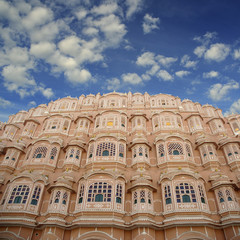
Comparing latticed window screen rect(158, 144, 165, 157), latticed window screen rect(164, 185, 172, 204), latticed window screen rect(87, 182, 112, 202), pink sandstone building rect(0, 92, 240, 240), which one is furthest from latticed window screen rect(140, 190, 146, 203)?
latticed window screen rect(158, 144, 165, 157)

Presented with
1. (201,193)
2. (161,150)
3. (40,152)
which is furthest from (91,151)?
(201,193)

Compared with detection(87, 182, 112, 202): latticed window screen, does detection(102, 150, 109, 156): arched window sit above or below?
above

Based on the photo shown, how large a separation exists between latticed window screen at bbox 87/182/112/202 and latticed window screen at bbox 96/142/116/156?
4.43m

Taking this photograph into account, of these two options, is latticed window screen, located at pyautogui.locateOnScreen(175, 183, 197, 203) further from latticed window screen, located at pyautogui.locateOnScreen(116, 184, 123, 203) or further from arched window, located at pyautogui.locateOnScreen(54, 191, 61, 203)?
arched window, located at pyautogui.locateOnScreen(54, 191, 61, 203)

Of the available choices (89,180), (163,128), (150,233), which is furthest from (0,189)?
(163,128)

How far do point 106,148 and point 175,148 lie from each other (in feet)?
27.5

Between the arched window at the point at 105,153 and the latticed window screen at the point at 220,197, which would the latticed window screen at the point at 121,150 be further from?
the latticed window screen at the point at 220,197

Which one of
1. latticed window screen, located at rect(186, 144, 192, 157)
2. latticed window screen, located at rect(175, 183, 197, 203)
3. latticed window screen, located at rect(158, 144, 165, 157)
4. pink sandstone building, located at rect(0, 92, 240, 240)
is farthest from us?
latticed window screen, located at rect(186, 144, 192, 157)

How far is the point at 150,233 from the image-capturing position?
19.0 metres

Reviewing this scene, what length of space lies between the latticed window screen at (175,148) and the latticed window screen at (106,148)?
675cm

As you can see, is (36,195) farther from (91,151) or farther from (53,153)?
(91,151)

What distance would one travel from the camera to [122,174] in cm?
2358

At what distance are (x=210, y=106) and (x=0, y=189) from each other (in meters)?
31.8

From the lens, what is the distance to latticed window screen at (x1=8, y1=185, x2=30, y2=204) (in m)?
21.7
